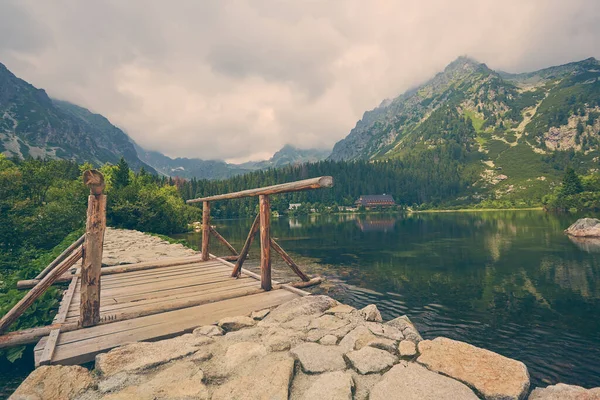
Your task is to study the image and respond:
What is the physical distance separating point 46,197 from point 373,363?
60.2m

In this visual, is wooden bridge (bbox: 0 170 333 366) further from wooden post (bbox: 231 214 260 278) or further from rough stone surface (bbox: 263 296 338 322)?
rough stone surface (bbox: 263 296 338 322)

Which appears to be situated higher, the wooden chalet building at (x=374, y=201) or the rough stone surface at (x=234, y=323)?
the wooden chalet building at (x=374, y=201)

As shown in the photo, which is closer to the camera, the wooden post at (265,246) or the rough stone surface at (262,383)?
the rough stone surface at (262,383)

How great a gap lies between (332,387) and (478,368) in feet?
7.59

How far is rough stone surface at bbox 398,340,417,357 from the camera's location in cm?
500

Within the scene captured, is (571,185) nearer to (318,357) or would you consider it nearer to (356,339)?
(356,339)

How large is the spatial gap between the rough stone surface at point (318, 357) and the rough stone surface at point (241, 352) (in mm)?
580

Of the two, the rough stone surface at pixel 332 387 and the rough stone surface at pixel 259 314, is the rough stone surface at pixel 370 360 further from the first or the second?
the rough stone surface at pixel 259 314

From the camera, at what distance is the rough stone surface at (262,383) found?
3926 mm

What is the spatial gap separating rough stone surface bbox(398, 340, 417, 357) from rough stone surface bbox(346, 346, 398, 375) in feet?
0.88

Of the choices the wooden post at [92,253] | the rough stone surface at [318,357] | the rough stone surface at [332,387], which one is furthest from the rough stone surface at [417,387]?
the wooden post at [92,253]

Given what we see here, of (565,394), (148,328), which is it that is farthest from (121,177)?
(565,394)

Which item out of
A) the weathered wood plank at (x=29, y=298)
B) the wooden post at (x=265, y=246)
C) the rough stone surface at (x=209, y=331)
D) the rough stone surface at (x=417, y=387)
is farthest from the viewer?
the wooden post at (x=265, y=246)

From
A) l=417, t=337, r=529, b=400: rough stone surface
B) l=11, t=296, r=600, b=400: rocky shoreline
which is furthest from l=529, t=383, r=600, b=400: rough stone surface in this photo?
l=417, t=337, r=529, b=400: rough stone surface
